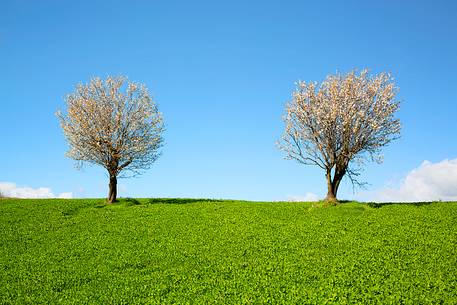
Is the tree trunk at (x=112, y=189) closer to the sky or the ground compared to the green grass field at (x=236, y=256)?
closer to the sky

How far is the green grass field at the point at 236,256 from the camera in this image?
24.0m

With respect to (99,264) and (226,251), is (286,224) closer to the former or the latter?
(226,251)

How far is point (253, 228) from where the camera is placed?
3756cm

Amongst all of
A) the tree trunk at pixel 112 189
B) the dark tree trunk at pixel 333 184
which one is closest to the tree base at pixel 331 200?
the dark tree trunk at pixel 333 184

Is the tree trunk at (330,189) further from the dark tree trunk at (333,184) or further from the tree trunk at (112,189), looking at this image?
the tree trunk at (112,189)

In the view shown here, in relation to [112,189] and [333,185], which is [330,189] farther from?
[112,189]

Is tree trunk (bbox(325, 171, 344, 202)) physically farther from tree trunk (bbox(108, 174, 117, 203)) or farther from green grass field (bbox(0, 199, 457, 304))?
tree trunk (bbox(108, 174, 117, 203))

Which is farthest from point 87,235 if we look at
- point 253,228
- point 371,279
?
point 371,279

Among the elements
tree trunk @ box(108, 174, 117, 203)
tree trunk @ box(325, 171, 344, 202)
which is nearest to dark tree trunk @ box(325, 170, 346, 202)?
tree trunk @ box(325, 171, 344, 202)

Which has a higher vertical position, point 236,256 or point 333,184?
point 333,184

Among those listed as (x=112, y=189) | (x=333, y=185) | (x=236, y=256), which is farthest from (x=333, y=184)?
(x=112, y=189)

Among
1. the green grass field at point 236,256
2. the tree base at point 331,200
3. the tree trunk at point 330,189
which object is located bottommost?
the green grass field at point 236,256

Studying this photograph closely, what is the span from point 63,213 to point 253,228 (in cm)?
2344

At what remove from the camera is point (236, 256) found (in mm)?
30234
